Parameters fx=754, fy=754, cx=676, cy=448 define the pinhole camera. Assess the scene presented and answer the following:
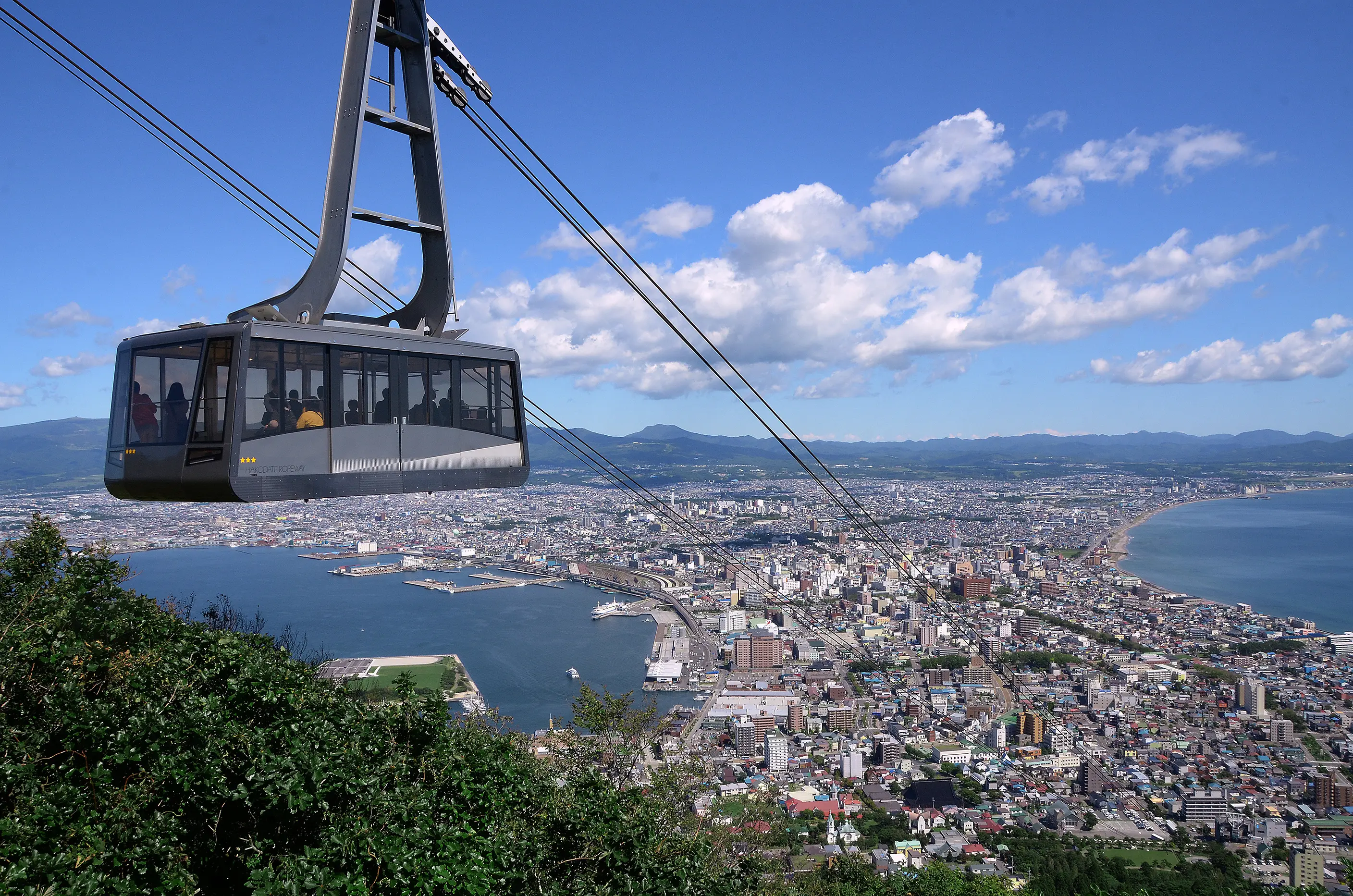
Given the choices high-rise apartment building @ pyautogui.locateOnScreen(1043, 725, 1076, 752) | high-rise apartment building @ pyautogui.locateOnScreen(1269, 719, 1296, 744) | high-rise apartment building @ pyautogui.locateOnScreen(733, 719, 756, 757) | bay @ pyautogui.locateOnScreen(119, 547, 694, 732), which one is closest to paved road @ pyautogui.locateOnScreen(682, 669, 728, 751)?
bay @ pyautogui.locateOnScreen(119, 547, 694, 732)

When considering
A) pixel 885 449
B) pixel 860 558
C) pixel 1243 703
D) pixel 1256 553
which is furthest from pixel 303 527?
pixel 885 449

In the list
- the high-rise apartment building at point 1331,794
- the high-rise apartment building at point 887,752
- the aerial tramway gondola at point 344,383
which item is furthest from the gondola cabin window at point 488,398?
the high-rise apartment building at point 1331,794

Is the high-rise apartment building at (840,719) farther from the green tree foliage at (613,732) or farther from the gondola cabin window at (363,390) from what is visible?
the gondola cabin window at (363,390)

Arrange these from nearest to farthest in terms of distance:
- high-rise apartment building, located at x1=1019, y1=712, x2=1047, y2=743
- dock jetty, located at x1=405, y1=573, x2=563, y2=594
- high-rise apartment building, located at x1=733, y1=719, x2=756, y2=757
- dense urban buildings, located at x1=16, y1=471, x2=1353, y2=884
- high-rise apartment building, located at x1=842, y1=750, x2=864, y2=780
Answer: dense urban buildings, located at x1=16, y1=471, x2=1353, y2=884, high-rise apartment building, located at x1=842, y1=750, x2=864, y2=780, high-rise apartment building, located at x1=733, y1=719, x2=756, y2=757, high-rise apartment building, located at x1=1019, y1=712, x2=1047, y2=743, dock jetty, located at x1=405, y1=573, x2=563, y2=594

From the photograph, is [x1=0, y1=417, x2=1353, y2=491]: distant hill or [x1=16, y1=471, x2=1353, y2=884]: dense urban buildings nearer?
[x1=16, y1=471, x2=1353, y2=884]: dense urban buildings

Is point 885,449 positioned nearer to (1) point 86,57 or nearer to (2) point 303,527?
(2) point 303,527

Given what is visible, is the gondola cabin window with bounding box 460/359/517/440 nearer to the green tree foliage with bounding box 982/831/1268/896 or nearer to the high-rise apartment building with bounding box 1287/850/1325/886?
the green tree foliage with bounding box 982/831/1268/896

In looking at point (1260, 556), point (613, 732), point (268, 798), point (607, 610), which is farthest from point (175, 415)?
point (1260, 556)
